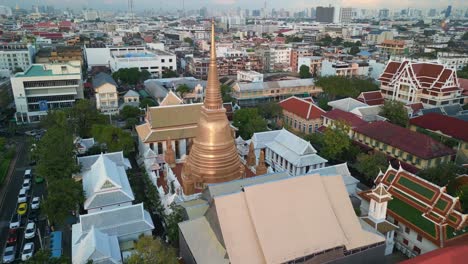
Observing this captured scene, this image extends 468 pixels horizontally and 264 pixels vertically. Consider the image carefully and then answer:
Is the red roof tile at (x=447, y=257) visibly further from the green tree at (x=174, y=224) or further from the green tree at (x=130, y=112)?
the green tree at (x=130, y=112)

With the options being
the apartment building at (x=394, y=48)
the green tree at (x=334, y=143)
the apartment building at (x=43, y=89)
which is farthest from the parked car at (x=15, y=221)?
the apartment building at (x=394, y=48)

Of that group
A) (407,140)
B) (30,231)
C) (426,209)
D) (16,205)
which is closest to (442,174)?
(407,140)

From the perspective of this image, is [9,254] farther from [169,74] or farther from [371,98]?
[169,74]

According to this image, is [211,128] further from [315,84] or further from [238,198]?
[315,84]

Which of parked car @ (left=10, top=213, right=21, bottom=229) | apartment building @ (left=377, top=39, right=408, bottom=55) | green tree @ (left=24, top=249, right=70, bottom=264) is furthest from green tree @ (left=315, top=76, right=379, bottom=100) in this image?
Answer: apartment building @ (left=377, top=39, right=408, bottom=55)

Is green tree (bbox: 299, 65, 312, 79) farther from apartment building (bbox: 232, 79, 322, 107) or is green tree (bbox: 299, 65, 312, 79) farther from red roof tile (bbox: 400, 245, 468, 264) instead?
red roof tile (bbox: 400, 245, 468, 264)

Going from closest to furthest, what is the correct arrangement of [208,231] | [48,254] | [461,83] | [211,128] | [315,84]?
[48,254] < [208,231] < [211,128] < [461,83] < [315,84]

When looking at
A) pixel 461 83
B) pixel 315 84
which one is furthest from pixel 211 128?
pixel 461 83
